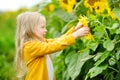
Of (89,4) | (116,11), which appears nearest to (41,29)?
(89,4)

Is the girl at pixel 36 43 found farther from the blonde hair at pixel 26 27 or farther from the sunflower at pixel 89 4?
the sunflower at pixel 89 4

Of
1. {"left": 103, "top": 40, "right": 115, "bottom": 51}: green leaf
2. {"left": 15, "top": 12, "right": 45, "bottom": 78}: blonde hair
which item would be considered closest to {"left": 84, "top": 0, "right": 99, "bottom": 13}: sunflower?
{"left": 15, "top": 12, "right": 45, "bottom": 78}: blonde hair

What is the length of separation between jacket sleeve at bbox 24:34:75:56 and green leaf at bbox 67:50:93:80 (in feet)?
0.95

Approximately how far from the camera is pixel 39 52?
11.3 feet

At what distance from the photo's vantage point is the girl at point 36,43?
11.1 ft

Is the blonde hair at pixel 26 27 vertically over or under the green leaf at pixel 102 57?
over

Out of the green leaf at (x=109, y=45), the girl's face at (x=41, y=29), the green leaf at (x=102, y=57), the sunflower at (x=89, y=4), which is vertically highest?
the sunflower at (x=89, y=4)

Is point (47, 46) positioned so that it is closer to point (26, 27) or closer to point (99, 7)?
point (26, 27)

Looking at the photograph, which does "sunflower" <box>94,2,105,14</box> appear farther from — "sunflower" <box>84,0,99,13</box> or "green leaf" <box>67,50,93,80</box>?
"green leaf" <box>67,50,93,80</box>

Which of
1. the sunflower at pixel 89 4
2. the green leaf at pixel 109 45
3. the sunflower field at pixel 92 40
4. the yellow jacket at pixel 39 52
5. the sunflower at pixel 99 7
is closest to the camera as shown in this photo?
the green leaf at pixel 109 45

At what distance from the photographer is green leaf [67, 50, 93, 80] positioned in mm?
3658

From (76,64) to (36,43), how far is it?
45 cm

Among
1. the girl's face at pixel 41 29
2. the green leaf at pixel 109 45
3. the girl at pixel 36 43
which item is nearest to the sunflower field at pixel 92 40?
the green leaf at pixel 109 45

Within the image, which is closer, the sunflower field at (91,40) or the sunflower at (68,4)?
the sunflower field at (91,40)
